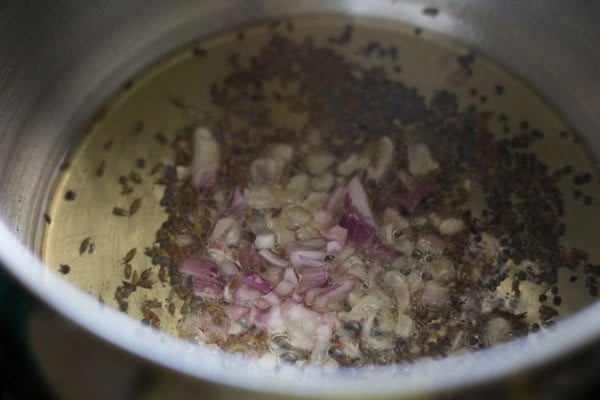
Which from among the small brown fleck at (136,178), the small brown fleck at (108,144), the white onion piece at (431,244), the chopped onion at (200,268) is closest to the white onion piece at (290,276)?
the chopped onion at (200,268)

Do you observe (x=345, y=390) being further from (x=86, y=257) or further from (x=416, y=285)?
(x=86, y=257)

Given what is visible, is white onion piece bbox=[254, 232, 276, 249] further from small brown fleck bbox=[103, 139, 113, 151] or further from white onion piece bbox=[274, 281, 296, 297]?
small brown fleck bbox=[103, 139, 113, 151]

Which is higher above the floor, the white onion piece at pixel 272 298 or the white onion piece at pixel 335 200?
the white onion piece at pixel 335 200

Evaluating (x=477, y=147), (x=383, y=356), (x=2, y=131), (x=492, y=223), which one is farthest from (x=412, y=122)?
(x=2, y=131)

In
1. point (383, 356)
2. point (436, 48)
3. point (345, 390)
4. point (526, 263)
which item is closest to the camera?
point (345, 390)

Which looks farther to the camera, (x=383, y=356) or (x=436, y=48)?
(x=436, y=48)

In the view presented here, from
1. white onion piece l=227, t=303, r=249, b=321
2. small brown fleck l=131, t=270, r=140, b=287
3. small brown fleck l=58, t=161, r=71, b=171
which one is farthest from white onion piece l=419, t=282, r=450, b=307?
small brown fleck l=58, t=161, r=71, b=171

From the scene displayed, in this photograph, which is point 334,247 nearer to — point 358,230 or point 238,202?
point 358,230

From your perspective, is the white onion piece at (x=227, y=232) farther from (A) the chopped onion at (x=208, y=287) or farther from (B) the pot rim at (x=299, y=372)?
(B) the pot rim at (x=299, y=372)
